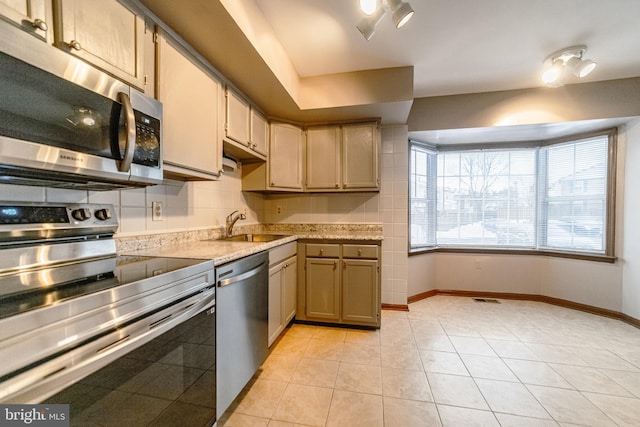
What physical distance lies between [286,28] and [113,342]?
2136 millimetres

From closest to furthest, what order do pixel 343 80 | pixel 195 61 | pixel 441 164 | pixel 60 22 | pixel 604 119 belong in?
pixel 60 22, pixel 195 61, pixel 343 80, pixel 604 119, pixel 441 164

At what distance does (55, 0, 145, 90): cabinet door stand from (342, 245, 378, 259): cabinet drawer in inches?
79.6

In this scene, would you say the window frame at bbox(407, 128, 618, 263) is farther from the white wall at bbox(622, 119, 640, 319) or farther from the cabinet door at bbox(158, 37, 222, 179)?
the cabinet door at bbox(158, 37, 222, 179)

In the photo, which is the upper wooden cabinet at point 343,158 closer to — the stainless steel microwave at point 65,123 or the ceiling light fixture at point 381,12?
the ceiling light fixture at point 381,12

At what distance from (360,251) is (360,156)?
1.04m

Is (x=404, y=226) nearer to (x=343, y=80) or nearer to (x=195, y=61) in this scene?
(x=343, y=80)

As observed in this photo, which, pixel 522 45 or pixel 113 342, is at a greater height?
pixel 522 45

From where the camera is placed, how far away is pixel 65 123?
2.80 ft

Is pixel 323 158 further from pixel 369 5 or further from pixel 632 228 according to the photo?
pixel 632 228

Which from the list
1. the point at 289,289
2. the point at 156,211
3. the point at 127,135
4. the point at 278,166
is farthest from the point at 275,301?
the point at 127,135

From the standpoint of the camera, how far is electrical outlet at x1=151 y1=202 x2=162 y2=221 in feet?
5.38

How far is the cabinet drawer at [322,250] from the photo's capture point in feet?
8.55

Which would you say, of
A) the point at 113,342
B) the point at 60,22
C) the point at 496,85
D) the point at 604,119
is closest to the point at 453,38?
the point at 496,85

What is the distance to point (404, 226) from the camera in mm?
3074
